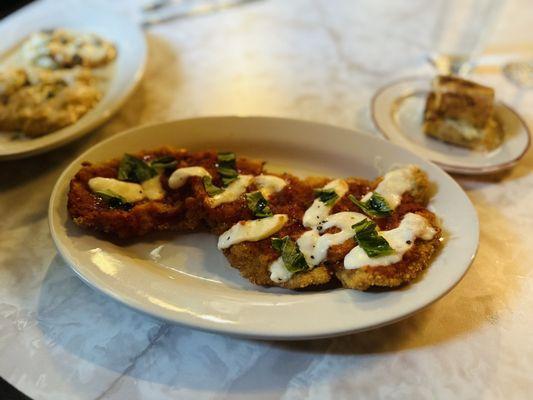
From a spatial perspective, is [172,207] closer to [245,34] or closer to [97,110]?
[97,110]

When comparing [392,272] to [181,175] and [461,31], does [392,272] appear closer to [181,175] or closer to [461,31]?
[181,175]

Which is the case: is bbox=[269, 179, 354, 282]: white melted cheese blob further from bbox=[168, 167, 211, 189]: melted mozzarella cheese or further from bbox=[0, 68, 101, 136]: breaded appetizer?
bbox=[0, 68, 101, 136]: breaded appetizer

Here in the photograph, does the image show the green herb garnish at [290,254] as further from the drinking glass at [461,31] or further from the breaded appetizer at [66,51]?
the drinking glass at [461,31]

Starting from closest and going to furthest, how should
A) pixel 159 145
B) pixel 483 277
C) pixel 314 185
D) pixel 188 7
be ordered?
pixel 483 277 < pixel 314 185 < pixel 159 145 < pixel 188 7

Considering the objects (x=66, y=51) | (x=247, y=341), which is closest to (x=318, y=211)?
(x=247, y=341)

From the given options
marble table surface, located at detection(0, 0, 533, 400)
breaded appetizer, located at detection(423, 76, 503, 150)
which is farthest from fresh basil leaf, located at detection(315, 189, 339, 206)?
breaded appetizer, located at detection(423, 76, 503, 150)

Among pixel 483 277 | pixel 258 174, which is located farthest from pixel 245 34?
pixel 483 277
